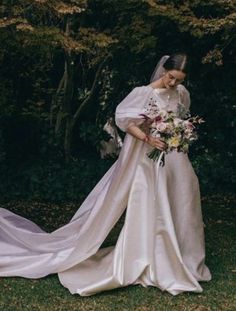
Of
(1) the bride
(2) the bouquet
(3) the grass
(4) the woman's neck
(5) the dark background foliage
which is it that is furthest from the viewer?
(5) the dark background foliage

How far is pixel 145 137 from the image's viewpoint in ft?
17.0

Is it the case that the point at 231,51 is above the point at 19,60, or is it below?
above

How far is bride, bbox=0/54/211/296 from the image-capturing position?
5129mm

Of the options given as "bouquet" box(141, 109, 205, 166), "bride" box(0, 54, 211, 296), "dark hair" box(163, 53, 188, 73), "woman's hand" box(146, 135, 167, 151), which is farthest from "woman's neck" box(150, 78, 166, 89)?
"woman's hand" box(146, 135, 167, 151)

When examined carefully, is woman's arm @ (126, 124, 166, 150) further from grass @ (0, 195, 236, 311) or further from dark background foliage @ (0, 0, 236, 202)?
dark background foliage @ (0, 0, 236, 202)

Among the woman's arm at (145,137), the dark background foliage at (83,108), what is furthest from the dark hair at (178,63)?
the dark background foliage at (83,108)

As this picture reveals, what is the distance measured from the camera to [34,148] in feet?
31.8

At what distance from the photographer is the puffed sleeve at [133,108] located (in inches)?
208

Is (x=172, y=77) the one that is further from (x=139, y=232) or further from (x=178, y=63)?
(x=139, y=232)

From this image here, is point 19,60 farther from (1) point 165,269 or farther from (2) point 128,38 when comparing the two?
(1) point 165,269

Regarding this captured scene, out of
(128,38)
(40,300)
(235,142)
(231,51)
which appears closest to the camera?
(40,300)

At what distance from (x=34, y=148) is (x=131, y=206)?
4.67 meters

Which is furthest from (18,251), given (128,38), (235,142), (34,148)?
(235,142)

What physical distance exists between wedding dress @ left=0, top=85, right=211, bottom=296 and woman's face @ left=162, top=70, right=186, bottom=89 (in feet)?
0.33
